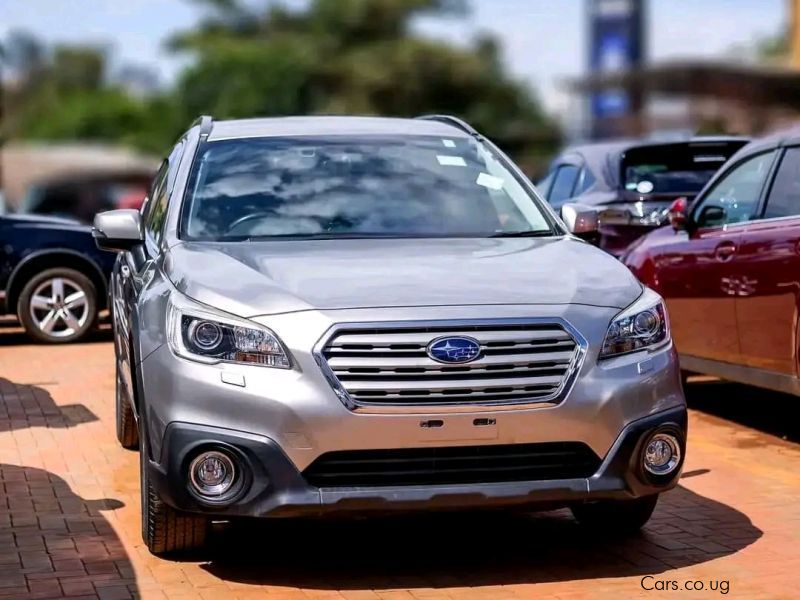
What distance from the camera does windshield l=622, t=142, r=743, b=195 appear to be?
11938mm

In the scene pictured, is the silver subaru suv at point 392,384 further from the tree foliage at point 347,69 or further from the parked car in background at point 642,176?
the tree foliage at point 347,69

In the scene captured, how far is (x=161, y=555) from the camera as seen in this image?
253 inches

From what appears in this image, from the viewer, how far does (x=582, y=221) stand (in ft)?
23.9

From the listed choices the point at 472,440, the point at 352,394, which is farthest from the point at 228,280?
the point at 472,440

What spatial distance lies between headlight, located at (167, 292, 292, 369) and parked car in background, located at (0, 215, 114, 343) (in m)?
8.90

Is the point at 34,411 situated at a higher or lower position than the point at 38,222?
lower

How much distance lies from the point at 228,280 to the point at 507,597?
1.56 metres

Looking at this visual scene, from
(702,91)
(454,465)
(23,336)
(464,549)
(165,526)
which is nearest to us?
(454,465)

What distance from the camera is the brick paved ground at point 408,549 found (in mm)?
5992

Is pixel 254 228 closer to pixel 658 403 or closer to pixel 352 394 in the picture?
pixel 352 394

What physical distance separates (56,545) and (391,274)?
190 cm

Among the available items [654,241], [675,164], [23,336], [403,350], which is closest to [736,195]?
[654,241]

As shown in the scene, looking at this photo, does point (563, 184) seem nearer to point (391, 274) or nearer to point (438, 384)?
point (391, 274)

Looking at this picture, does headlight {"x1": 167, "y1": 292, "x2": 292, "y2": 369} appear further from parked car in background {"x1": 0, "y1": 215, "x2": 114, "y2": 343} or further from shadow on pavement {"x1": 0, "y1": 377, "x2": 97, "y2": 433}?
parked car in background {"x1": 0, "y1": 215, "x2": 114, "y2": 343}
